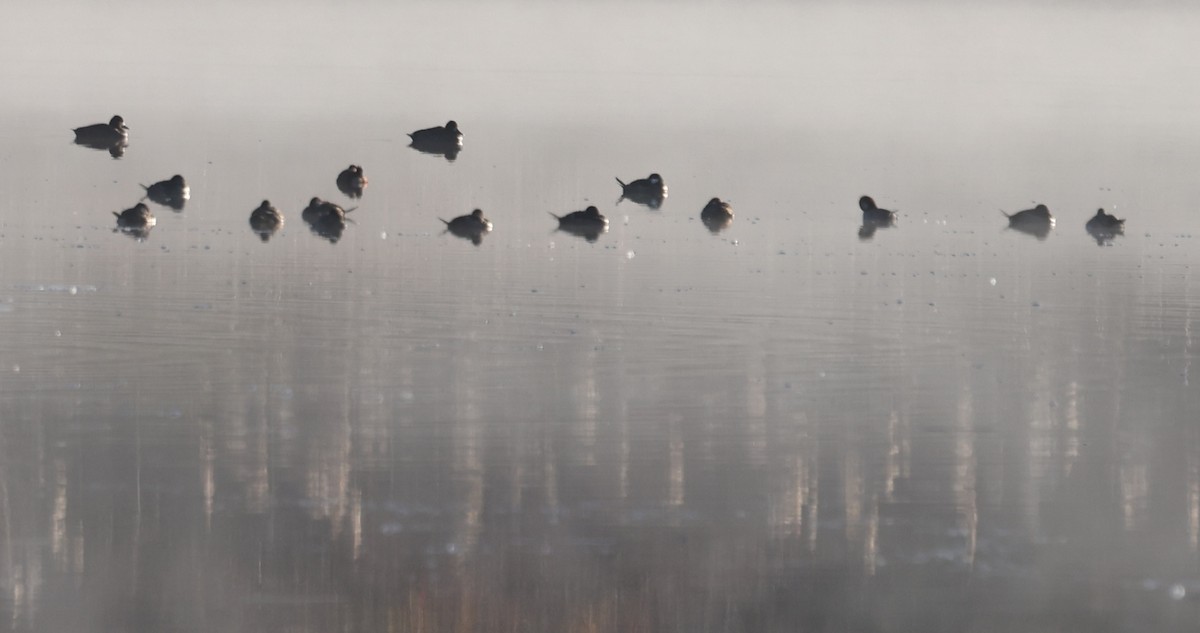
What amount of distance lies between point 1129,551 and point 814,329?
17.7ft

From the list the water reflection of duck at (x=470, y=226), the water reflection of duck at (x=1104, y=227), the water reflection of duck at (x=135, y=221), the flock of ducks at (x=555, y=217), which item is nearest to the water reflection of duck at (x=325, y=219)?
the flock of ducks at (x=555, y=217)

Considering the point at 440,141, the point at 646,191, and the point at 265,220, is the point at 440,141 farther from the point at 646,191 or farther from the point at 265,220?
the point at 265,220

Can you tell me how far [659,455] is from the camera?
33.8ft

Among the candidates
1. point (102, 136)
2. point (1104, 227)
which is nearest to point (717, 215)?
point (1104, 227)

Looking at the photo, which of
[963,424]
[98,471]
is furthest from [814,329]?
[98,471]

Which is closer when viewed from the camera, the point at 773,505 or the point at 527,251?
the point at 773,505

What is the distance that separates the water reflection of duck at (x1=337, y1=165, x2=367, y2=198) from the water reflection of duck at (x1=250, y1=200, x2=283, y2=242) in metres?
3.40

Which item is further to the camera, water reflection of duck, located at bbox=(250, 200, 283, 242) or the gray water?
Result: water reflection of duck, located at bbox=(250, 200, 283, 242)

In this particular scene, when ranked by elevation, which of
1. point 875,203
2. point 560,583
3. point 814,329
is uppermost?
point 875,203

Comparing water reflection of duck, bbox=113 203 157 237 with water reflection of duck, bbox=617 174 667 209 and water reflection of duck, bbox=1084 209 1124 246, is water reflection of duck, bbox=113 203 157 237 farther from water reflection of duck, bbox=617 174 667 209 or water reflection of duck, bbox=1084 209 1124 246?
water reflection of duck, bbox=1084 209 1124 246

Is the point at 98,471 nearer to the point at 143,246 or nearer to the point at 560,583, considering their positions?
the point at 560,583

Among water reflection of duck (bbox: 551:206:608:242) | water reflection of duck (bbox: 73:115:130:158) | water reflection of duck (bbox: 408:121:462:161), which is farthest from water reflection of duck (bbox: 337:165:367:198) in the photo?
water reflection of duck (bbox: 73:115:130:158)

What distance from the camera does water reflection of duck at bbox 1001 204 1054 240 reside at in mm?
21484

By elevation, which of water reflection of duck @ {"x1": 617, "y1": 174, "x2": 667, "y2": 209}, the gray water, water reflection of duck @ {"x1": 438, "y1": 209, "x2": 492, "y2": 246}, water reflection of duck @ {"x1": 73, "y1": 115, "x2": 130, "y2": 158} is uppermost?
water reflection of duck @ {"x1": 73, "y1": 115, "x2": 130, "y2": 158}
